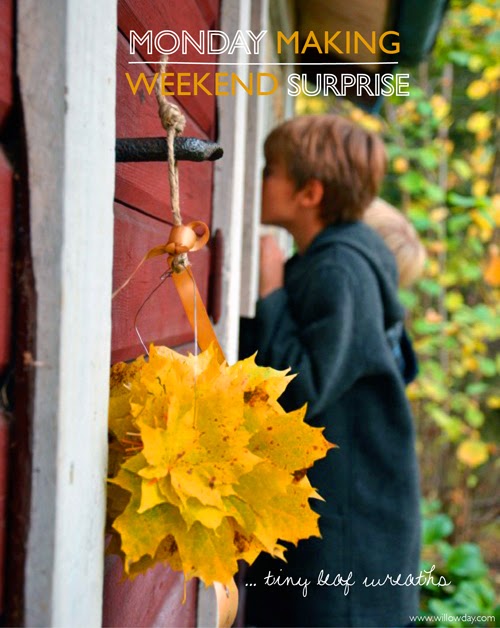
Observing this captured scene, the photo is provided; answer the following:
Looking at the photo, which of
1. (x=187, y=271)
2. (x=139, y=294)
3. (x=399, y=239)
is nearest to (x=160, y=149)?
(x=187, y=271)

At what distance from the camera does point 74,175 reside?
0.54 m

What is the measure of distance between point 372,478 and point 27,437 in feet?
4.66

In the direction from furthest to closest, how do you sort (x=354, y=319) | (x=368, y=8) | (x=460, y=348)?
(x=460, y=348) < (x=368, y=8) < (x=354, y=319)

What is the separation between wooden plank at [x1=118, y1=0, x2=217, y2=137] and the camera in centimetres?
83

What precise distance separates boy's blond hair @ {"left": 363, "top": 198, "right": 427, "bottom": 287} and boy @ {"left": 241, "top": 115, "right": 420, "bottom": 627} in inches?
20.4

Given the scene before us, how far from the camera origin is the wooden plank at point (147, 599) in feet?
2.72

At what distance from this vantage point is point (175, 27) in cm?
103

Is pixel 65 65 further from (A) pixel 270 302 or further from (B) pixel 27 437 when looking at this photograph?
(A) pixel 270 302

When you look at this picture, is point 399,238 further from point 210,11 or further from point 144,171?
point 144,171

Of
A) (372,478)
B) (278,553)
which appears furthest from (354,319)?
(278,553)

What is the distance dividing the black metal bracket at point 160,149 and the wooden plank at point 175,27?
15cm

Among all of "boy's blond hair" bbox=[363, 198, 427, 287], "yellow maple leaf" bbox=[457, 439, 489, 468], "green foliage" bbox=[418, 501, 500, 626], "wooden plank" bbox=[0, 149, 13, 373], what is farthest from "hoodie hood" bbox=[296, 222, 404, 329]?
"yellow maple leaf" bbox=[457, 439, 489, 468]

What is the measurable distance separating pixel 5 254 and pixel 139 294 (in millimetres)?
409

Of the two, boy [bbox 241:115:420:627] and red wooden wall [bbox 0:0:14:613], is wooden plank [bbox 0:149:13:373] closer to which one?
red wooden wall [bbox 0:0:14:613]
